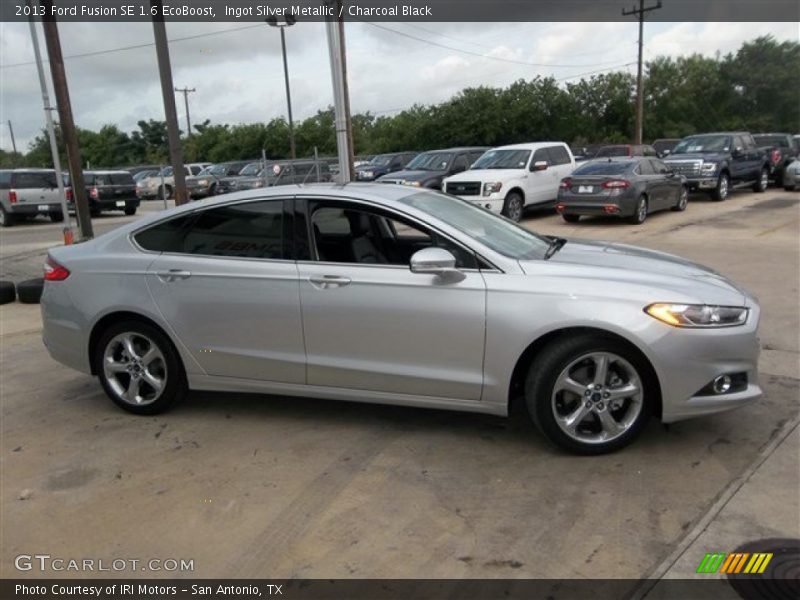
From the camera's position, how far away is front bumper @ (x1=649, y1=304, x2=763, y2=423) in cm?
350

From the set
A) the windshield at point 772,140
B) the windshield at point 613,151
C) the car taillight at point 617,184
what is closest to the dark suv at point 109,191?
the car taillight at point 617,184

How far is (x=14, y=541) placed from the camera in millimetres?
3252

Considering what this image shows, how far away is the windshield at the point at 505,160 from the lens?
16.2 metres

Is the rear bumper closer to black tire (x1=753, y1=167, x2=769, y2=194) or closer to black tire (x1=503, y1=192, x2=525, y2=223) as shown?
black tire (x1=503, y1=192, x2=525, y2=223)

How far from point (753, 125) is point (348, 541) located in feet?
194

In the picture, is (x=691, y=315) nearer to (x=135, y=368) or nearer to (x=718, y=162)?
(x=135, y=368)

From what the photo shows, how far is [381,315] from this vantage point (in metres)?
3.92

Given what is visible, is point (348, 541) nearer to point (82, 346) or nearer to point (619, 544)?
point (619, 544)

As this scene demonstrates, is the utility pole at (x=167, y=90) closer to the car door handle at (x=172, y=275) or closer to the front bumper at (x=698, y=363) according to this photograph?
the car door handle at (x=172, y=275)

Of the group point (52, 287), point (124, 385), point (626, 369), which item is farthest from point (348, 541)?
point (52, 287)

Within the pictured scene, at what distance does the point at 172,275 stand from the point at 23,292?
18.2 ft

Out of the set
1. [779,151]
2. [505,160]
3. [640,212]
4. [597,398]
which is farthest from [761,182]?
[597,398]

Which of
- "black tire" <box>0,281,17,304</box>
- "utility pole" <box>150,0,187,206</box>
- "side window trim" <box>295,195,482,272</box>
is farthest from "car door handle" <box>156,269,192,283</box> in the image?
"utility pole" <box>150,0,187,206</box>

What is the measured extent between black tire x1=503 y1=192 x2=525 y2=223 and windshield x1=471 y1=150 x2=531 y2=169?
875 millimetres
